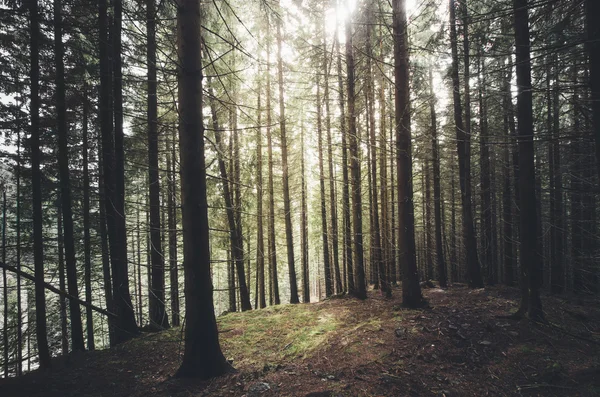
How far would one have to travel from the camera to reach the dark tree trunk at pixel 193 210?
174 inches

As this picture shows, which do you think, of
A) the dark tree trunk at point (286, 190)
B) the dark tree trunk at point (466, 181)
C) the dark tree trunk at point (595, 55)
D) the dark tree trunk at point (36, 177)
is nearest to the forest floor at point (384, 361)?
the dark tree trunk at point (36, 177)

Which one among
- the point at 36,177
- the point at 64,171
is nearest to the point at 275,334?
the point at 36,177

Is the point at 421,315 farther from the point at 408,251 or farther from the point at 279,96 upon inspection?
the point at 279,96

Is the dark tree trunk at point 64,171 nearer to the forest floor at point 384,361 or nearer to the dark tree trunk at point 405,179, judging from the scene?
the forest floor at point 384,361

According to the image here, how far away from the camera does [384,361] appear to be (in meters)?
4.82

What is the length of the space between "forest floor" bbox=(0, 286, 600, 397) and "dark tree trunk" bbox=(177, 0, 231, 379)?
13.2 inches

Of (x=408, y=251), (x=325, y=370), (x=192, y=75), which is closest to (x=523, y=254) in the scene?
(x=408, y=251)

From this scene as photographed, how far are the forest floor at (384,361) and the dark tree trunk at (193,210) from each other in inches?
13.2

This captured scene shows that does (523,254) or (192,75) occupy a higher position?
(192,75)

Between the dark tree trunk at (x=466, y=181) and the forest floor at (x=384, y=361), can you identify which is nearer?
the forest floor at (x=384, y=361)

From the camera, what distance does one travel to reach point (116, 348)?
7.39 m

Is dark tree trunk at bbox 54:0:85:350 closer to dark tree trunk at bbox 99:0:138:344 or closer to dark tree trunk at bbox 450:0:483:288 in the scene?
dark tree trunk at bbox 99:0:138:344

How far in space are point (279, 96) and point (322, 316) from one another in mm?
9855

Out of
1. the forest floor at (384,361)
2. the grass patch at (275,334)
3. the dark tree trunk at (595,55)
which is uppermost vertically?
the dark tree trunk at (595,55)
